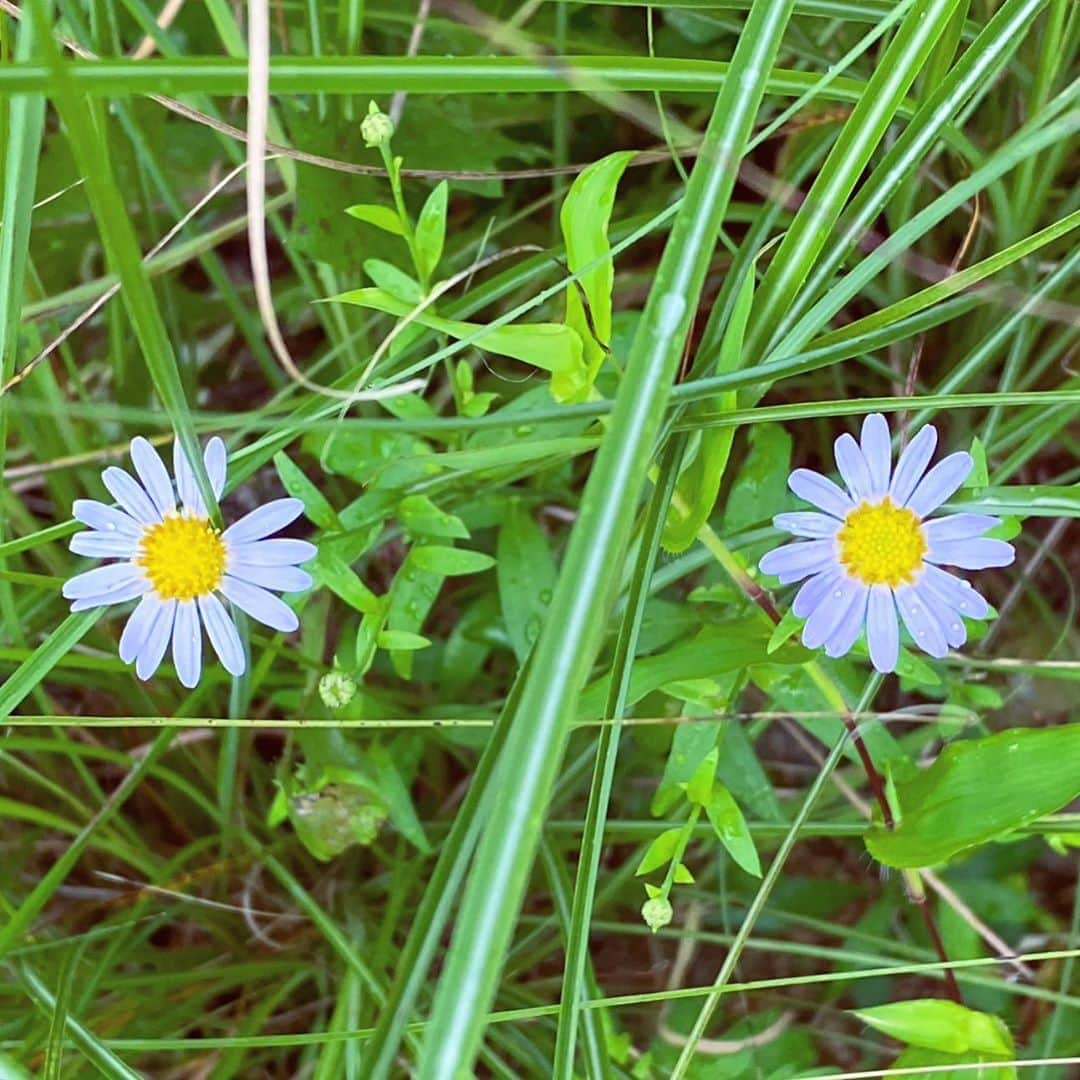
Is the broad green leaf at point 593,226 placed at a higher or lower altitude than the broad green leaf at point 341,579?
higher

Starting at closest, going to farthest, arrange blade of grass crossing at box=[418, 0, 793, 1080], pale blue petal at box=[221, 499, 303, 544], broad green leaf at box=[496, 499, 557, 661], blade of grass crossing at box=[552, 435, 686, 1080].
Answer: blade of grass crossing at box=[418, 0, 793, 1080] → blade of grass crossing at box=[552, 435, 686, 1080] → pale blue petal at box=[221, 499, 303, 544] → broad green leaf at box=[496, 499, 557, 661]

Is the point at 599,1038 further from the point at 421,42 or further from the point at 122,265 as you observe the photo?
the point at 421,42

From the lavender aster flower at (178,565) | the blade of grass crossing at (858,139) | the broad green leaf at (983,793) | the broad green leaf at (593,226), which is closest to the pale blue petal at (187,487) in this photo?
the lavender aster flower at (178,565)

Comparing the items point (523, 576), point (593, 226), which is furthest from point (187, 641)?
point (593, 226)

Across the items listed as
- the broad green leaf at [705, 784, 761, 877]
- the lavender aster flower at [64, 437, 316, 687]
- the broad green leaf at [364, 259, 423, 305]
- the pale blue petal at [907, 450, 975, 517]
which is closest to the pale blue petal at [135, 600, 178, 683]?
the lavender aster flower at [64, 437, 316, 687]

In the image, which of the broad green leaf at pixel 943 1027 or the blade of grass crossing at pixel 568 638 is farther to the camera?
the broad green leaf at pixel 943 1027

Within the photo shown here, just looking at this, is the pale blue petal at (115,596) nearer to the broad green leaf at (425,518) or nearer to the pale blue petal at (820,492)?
the broad green leaf at (425,518)

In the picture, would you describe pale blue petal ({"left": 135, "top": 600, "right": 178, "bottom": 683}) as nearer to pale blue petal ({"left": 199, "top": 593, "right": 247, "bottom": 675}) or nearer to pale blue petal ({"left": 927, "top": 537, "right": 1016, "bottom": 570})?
pale blue petal ({"left": 199, "top": 593, "right": 247, "bottom": 675})
